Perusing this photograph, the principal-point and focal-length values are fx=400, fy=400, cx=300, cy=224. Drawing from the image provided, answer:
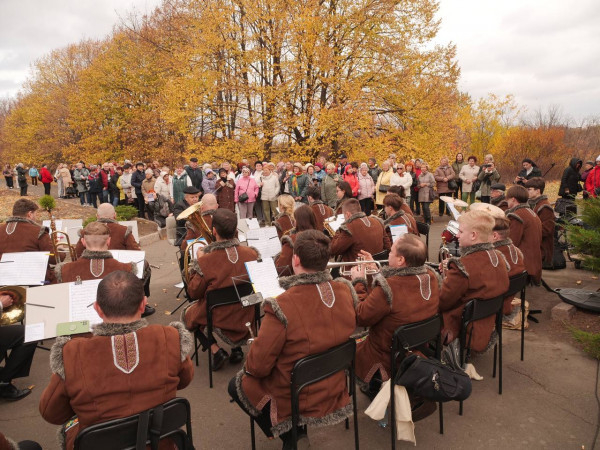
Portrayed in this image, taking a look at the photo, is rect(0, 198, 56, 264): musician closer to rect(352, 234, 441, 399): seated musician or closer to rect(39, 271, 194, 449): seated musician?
rect(39, 271, 194, 449): seated musician

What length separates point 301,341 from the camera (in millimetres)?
2549

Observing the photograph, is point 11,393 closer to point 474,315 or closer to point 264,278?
point 264,278

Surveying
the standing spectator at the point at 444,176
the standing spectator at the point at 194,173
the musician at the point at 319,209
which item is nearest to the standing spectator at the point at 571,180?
the standing spectator at the point at 444,176

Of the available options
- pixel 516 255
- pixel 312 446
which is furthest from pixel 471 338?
pixel 312 446

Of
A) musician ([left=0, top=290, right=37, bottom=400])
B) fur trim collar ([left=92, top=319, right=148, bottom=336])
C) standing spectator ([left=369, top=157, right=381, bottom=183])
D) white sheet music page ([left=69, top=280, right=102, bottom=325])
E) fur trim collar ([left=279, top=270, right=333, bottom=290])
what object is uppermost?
standing spectator ([left=369, top=157, right=381, bottom=183])

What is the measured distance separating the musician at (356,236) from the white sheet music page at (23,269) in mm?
3326

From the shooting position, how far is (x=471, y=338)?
3.66m

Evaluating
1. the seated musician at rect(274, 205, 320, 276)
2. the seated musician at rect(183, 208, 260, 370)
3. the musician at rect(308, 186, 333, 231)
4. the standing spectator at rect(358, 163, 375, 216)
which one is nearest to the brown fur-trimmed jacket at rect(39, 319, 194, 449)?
the seated musician at rect(183, 208, 260, 370)

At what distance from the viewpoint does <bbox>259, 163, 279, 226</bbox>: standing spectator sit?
489 inches

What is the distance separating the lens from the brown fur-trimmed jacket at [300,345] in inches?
99.9

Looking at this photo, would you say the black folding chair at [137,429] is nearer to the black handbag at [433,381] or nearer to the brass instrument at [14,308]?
the black handbag at [433,381]

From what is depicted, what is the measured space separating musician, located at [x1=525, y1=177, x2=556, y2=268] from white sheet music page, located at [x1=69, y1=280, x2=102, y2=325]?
629 cm

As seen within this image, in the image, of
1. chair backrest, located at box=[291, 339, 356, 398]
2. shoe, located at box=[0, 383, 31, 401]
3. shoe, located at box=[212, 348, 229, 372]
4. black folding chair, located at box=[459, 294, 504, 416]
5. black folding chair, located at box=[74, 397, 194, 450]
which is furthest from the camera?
shoe, located at box=[212, 348, 229, 372]

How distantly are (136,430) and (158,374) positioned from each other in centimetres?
27
